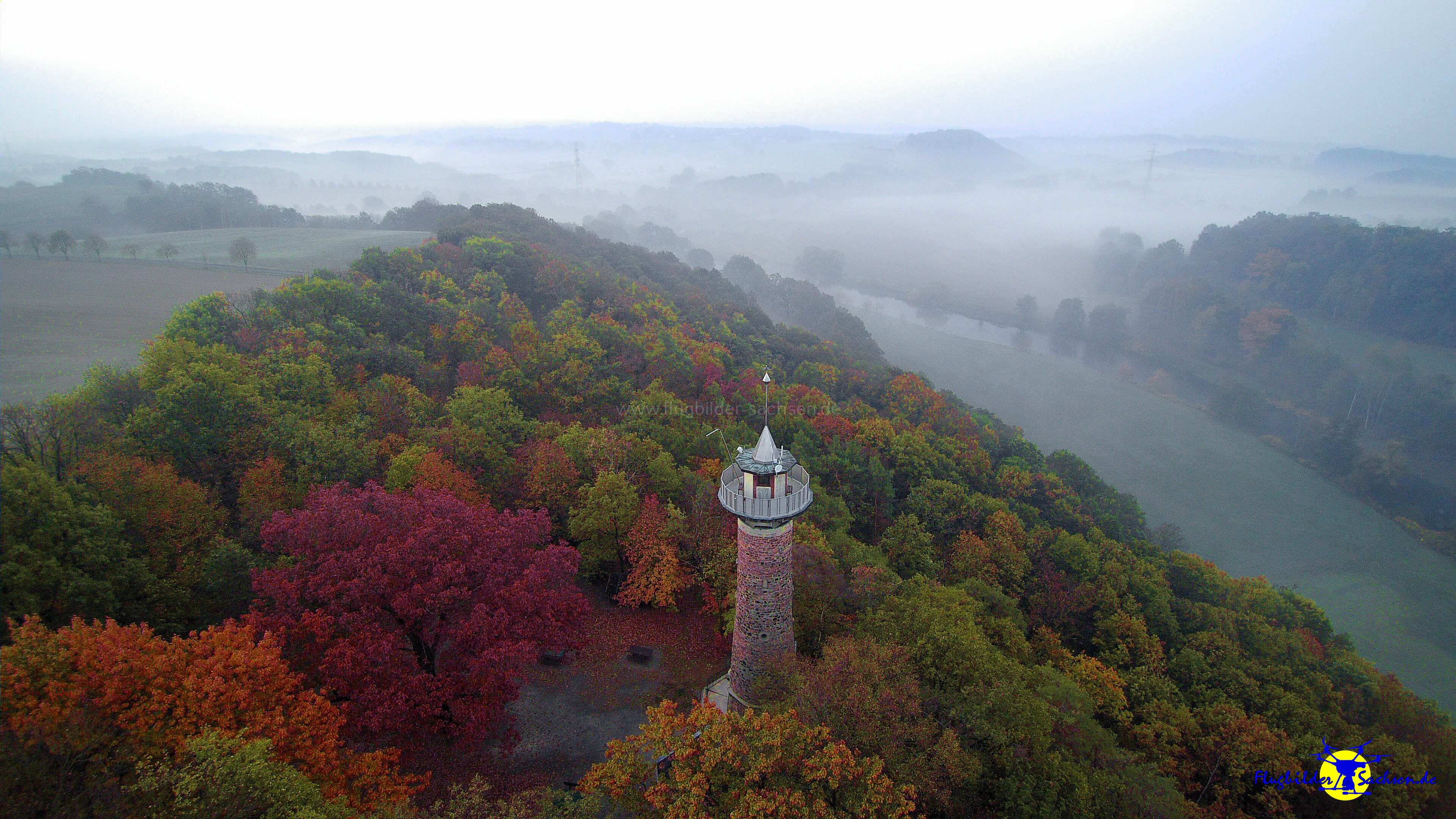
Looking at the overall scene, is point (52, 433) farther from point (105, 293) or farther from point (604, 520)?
point (105, 293)

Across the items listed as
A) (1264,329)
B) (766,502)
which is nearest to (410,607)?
(766,502)

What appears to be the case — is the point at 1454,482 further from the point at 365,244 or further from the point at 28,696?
the point at 365,244

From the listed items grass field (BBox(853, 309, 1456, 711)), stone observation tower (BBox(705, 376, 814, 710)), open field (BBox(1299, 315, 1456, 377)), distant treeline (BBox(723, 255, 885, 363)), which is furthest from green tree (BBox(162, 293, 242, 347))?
open field (BBox(1299, 315, 1456, 377))

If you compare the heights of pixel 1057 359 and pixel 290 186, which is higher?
pixel 290 186

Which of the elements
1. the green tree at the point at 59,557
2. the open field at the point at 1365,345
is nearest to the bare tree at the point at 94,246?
the green tree at the point at 59,557

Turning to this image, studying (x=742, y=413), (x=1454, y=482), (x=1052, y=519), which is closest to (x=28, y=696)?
(x=742, y=413)

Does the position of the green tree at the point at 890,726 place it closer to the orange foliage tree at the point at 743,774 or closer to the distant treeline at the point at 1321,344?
the orange foliage tree at the point at 743,774
